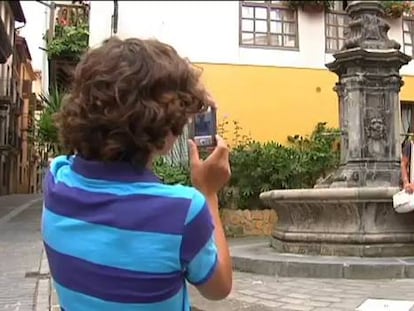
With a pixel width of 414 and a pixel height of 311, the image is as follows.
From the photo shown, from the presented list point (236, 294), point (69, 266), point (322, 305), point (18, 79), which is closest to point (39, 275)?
point (236, 294)

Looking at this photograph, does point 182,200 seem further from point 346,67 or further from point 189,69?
point 346,67

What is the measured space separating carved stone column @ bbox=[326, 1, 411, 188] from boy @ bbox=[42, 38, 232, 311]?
23.1ft

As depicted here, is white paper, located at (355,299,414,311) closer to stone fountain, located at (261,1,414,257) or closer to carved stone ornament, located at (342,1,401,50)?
stone fountain, located at (261,1,414,257)

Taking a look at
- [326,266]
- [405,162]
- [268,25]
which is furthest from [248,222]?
[268,25]

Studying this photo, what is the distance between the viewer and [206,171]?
1.62m

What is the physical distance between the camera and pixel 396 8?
671 inches

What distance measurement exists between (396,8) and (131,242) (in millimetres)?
16835

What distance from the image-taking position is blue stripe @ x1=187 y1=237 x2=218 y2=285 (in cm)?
143

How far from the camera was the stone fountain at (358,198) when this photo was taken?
22.9 feet

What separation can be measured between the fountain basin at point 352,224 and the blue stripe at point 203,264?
590 cm

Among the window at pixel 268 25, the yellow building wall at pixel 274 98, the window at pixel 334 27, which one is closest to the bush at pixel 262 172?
the yellow building wall at pixel 274 98

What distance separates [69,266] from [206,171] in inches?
15.2

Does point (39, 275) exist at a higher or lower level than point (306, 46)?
lower

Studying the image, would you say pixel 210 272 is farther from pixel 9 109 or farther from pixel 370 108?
pixel 9 109
